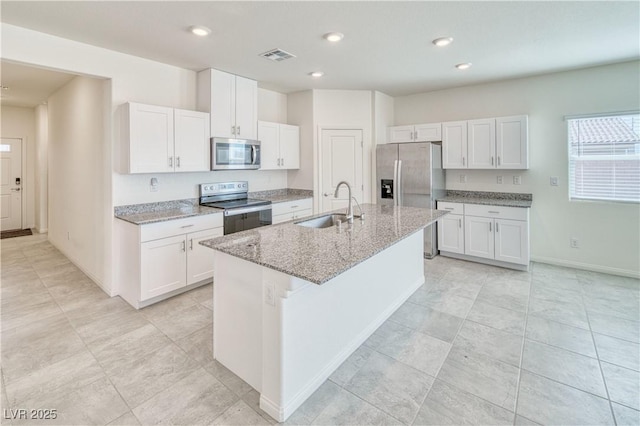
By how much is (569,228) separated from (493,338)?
2.72m

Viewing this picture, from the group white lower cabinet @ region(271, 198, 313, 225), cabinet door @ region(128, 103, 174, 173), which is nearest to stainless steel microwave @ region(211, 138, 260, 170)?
cabinet door @ region(128, 103, 174, 173)

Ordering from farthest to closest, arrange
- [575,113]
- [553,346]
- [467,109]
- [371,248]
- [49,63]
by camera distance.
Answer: [467,109] → [575,113] → [49,63] → [553,346] → [371,248]

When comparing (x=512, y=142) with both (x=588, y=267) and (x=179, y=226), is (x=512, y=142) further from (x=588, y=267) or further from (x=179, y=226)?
(x=179, y=226)

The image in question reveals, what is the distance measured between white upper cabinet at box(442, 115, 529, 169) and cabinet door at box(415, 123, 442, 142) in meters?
0.08

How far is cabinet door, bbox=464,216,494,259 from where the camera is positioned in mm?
4410

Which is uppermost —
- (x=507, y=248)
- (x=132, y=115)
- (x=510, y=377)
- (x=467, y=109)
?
(x=467, y=109)

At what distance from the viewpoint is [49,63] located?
9.55ft

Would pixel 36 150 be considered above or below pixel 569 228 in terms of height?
above

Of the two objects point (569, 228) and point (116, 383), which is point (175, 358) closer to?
point (116, 383)

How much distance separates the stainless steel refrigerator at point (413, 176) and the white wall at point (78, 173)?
379 centimetres

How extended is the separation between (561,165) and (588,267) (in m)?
1.40

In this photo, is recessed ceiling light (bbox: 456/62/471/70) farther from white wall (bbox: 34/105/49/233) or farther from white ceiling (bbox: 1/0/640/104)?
white wall (bbox: 34/105/49/233)

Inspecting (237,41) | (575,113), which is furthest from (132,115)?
(575,113)

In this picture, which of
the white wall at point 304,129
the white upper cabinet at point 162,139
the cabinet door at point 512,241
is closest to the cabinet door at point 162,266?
the white upper cabinet at point 162,139
